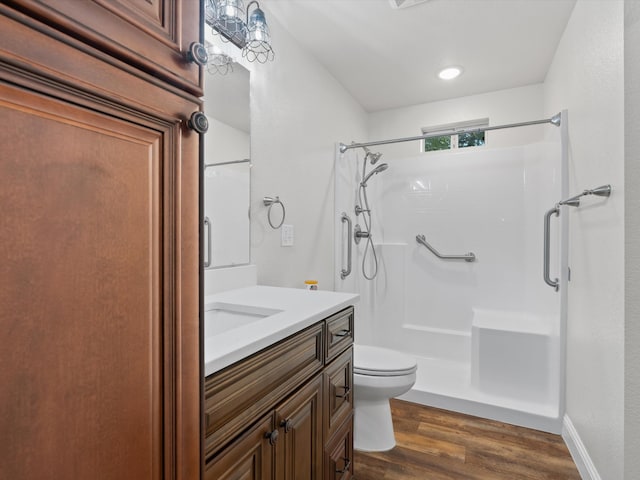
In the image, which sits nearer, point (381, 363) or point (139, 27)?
point (139, 27)

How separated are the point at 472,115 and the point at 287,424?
10.2ft

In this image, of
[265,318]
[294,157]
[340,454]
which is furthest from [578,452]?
[294,157]

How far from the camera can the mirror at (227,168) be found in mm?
1504

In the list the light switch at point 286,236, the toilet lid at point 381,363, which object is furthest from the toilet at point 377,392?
the light switch at point 286,236

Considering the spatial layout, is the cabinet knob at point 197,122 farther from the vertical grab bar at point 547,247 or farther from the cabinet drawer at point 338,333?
the vertical grab bar at point 547,247

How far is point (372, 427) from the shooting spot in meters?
1.93

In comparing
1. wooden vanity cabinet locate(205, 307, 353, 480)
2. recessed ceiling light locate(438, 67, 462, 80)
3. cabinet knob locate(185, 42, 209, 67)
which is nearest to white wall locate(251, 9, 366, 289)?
wooden vanity cabinet locate(205, 307, 353, 480)

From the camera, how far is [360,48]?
2355 millimetres

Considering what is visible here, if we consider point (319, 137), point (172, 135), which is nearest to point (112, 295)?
point (172, 135)

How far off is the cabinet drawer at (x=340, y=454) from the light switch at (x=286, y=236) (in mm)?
981

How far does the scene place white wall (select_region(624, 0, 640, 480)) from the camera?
1.03 meters

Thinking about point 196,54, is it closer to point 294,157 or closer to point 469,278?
point 294,157

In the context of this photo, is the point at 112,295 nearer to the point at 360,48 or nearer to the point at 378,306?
the point at 360,48

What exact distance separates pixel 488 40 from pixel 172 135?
96.9 inches
